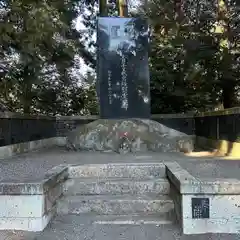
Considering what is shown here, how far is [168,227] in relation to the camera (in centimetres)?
362

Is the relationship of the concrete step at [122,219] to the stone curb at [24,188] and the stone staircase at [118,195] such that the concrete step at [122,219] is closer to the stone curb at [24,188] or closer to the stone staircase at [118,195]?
the stone staircase at [118,195]

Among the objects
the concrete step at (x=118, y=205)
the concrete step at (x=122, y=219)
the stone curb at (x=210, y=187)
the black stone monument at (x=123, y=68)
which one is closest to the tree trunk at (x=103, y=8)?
the black stone monument at (x=123, y=68)

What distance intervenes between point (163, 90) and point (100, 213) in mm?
8803

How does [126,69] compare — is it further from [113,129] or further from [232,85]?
[232,85]

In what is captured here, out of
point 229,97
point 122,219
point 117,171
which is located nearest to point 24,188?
point 122,219

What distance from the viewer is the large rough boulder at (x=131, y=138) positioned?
7.81 m


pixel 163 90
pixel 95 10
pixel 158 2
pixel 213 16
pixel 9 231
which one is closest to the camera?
pixel 9 231

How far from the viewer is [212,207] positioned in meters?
3.44

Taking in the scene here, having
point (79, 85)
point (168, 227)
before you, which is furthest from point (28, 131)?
point (79, 85)

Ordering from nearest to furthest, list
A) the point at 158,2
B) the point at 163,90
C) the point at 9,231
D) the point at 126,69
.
→ 1. the point at 9,231
2. the point at 158,2
3. the point at 126,69
4. the point at 163,90

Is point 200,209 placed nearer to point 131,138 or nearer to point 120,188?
point 120,188

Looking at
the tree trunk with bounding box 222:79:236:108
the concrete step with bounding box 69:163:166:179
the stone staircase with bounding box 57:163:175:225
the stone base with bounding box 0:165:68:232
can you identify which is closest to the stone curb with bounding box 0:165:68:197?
the stone base with bounding box 0:165:68:232

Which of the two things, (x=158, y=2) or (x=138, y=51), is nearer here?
(x=158, y=2)

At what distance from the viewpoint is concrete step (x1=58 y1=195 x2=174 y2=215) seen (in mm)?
4023
